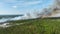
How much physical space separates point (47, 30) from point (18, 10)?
476mm

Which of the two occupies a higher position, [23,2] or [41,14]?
[23,2]

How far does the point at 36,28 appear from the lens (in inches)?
79.4

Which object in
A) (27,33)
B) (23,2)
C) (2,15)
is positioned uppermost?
(23,2)

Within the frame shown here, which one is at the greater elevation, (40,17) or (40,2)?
(40,2)

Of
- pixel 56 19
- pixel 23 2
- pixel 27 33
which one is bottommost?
pixel 27 33

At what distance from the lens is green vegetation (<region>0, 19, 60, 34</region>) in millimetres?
2002

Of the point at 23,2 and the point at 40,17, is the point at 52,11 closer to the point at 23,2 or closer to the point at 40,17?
the point at 40,17

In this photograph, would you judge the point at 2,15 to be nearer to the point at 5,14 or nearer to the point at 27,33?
the point at 5,14

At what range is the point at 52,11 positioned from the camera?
2.07 meters

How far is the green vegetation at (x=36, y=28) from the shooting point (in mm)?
2002

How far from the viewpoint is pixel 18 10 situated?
205cm

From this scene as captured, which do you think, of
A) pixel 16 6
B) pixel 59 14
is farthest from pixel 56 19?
pixel 16 6

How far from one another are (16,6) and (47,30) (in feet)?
1.74

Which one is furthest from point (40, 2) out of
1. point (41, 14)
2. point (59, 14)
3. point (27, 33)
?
point (27, 33)
